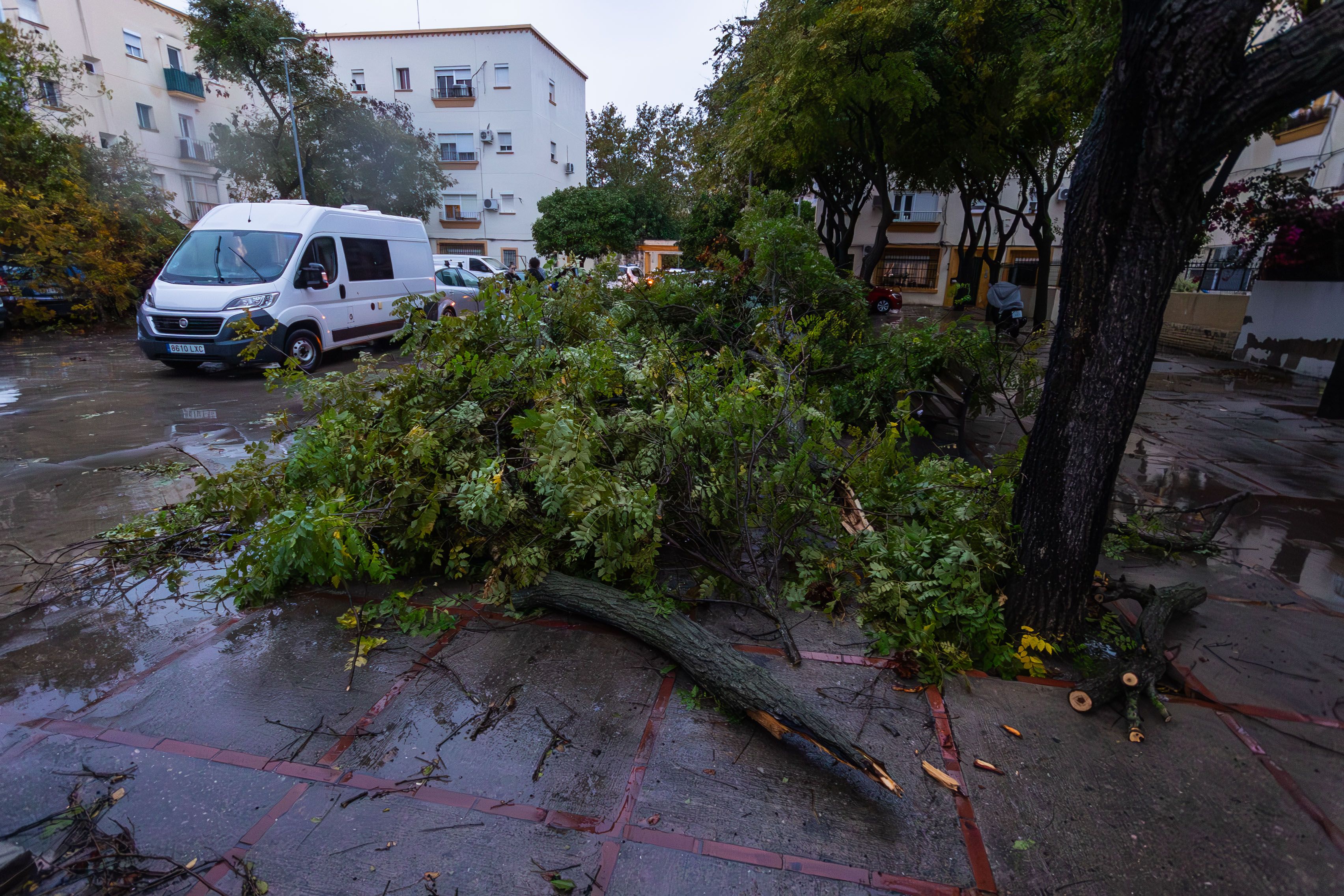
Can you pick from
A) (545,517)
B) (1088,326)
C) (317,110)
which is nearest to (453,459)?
(545,517)

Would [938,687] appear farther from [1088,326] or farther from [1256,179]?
[1256,179]

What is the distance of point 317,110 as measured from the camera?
77.0 ft

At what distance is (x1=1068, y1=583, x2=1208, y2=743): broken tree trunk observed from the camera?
2865mm

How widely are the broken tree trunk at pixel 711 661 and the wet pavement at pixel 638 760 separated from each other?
13 cm

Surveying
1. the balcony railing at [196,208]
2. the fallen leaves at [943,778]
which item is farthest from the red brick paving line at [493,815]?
the balcony railing at [196,208]

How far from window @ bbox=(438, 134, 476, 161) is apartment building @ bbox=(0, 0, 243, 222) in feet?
30.6

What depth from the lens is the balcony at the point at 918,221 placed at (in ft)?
104

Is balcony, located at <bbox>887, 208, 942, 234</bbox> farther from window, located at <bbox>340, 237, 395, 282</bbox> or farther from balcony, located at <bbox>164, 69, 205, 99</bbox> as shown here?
balcony, located at <bbox>164, 69, 205, 99</bbox>

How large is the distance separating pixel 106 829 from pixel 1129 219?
178 inches

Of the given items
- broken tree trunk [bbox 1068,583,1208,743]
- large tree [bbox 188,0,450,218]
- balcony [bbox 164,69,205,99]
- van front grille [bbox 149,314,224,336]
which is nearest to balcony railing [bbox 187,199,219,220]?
large tree [bbox 188,0,450,218]

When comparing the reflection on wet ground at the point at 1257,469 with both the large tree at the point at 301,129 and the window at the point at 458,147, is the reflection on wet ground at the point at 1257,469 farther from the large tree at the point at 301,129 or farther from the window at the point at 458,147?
the window at the point at 458,147

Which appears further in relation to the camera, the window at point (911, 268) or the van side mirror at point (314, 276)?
the window at point (911, 268)

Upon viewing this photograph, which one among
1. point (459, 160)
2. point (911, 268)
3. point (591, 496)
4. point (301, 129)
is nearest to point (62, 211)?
point (301, 129)

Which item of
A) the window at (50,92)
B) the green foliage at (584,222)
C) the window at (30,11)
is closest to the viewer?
the window at (50,92)
